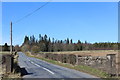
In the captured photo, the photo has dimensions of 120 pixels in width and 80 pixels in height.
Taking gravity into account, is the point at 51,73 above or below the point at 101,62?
below

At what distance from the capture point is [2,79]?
18625mm

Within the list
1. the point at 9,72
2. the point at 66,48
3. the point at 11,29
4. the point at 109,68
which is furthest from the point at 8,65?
the point at 66,48

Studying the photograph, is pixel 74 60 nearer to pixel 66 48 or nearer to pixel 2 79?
pixel 2 79

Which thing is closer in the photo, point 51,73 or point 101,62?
point 51,73

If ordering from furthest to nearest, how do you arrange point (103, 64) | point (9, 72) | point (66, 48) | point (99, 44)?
1. point (99, 44)
2. point (66, 48)
3. point (103, 64)
4. point (9, 72)

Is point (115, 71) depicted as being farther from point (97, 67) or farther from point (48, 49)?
point (48, 49)

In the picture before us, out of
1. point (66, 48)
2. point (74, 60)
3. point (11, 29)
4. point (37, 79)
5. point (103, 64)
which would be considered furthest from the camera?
point (66, 48)

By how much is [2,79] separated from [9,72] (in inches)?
147

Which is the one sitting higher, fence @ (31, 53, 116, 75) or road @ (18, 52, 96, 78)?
fence @ (31, 53, 116, 75)

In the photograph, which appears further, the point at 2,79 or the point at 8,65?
the point at 8,65

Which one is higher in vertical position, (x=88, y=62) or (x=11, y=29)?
(x=11, y=29)

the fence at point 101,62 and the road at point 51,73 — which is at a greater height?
the fence at point 101,62

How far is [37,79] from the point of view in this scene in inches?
727

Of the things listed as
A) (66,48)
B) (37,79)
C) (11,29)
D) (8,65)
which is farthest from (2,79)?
(66,48)
